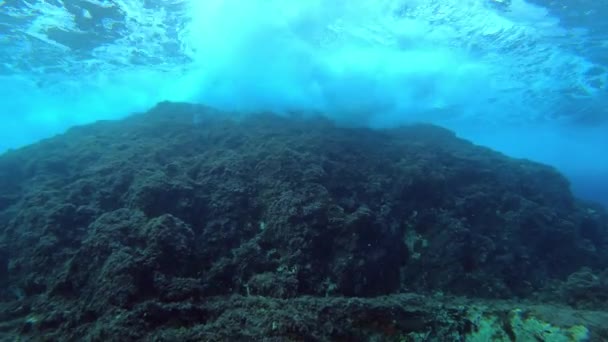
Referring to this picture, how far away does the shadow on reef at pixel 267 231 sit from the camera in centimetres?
443

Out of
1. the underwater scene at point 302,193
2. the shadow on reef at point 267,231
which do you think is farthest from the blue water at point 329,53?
the shadow on reef at point 267,231

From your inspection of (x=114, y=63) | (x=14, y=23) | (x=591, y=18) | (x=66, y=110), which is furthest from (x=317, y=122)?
(x=66, y=110)

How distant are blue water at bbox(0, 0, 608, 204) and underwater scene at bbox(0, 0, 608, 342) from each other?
5.9 inches

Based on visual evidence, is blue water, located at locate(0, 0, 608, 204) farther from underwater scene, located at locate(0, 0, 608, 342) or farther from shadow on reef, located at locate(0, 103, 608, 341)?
shadow on reef, located at locate(0, 103, 608, 341)

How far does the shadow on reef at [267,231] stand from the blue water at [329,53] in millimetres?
8292

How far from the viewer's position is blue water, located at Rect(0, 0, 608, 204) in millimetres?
15516

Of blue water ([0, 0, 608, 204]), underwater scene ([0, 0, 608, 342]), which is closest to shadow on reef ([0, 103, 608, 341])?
underwater scene ([0, 0, 608, 342])

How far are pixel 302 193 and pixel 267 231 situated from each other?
127 centimetres

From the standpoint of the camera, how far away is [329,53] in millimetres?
20344

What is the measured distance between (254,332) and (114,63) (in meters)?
27.4

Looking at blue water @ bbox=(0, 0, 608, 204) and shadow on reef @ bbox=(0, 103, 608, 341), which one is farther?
blue water @ bbox=(0, 0, 608, 204)

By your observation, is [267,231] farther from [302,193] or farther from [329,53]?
[329,53]

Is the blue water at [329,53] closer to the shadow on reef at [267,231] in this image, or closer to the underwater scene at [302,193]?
the underwater scene at [302,193]

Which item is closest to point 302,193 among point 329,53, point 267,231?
point 267,231
